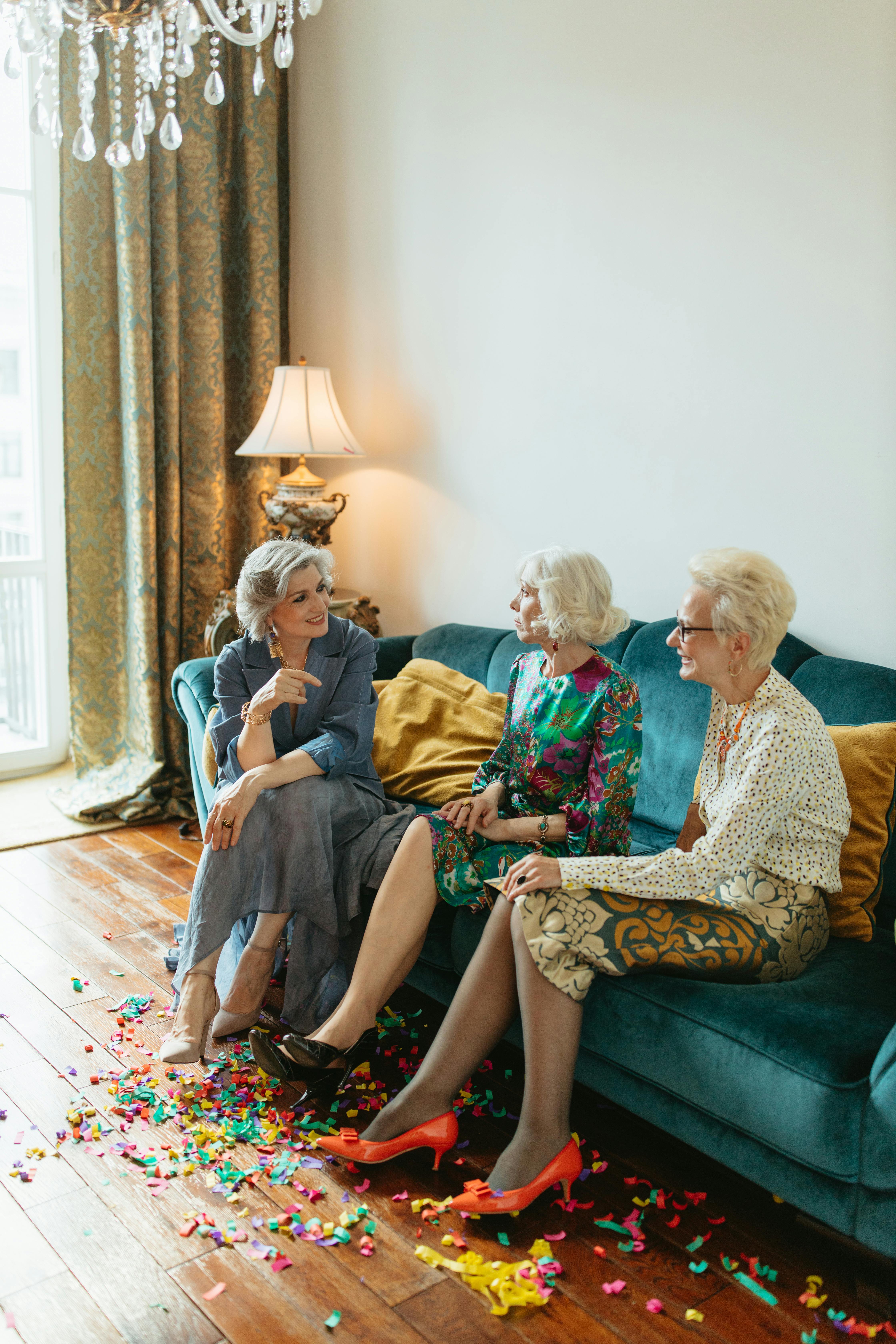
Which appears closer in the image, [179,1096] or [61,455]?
[179,1096]

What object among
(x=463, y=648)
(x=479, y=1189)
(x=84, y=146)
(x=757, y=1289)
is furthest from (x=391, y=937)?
(x=84, y=146)

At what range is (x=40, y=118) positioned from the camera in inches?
82.5

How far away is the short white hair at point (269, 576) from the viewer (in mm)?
2381

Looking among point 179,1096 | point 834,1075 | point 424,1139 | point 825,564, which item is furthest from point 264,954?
point 825,564

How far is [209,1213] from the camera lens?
178cm

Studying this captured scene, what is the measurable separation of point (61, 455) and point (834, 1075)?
3501mm

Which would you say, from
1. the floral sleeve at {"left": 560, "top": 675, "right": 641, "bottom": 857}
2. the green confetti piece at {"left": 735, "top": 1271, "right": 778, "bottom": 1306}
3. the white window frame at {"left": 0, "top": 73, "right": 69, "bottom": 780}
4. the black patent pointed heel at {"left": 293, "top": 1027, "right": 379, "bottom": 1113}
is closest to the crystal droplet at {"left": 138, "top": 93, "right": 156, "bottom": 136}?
the white window frame at {"left": 0, "top": 73, "right": 69, "bottom": 780}

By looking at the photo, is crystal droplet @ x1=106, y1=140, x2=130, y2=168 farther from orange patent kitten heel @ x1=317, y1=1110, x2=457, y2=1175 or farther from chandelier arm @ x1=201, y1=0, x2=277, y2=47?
orange patent kitten heel @ x1=317, y1=1110, x2=457, y2=1175

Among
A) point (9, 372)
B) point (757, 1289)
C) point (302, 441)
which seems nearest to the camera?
point (757, 1289)

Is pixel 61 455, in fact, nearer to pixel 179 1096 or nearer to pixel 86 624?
pixel 86 624

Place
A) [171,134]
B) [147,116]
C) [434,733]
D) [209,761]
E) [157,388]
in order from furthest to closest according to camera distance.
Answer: [157,388] < [147,116] < [434,733] < [209,761] < [171,134]

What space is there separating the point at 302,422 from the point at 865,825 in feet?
7.46

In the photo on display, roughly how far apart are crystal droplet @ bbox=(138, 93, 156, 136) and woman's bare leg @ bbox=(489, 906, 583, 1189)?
1.83 metres

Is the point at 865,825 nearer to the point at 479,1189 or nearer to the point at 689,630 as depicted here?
the point at 689,630
